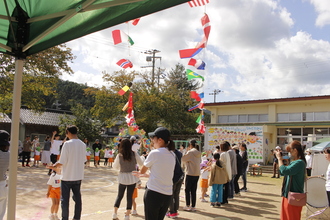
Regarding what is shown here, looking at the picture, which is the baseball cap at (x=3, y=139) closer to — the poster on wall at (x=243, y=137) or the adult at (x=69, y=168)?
the adult at (x=69, y=168)

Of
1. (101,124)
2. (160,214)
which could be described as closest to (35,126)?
(101,124)

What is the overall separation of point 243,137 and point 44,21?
21564 mm

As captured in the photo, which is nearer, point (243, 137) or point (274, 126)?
point (243, 137)

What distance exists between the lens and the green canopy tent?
286cm

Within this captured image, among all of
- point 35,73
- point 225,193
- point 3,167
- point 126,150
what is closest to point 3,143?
point 3,167

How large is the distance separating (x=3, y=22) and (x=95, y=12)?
3.17ft

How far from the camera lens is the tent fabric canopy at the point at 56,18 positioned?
2.85 meters

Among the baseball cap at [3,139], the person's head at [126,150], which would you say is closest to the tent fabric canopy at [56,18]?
the baseball cap at [3,139]

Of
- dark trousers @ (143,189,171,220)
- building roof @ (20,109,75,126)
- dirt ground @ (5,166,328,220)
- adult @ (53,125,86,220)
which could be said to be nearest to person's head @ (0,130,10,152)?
adult @ (53,125,86,220)

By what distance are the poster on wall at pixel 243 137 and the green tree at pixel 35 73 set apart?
1234cm

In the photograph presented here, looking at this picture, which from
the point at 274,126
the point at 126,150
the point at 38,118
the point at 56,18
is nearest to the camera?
the point at 56,18

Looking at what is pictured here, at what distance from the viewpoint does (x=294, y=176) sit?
16.8 ft

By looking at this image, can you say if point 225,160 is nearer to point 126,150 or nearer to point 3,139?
point 126,150

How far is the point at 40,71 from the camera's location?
17.0 meters
